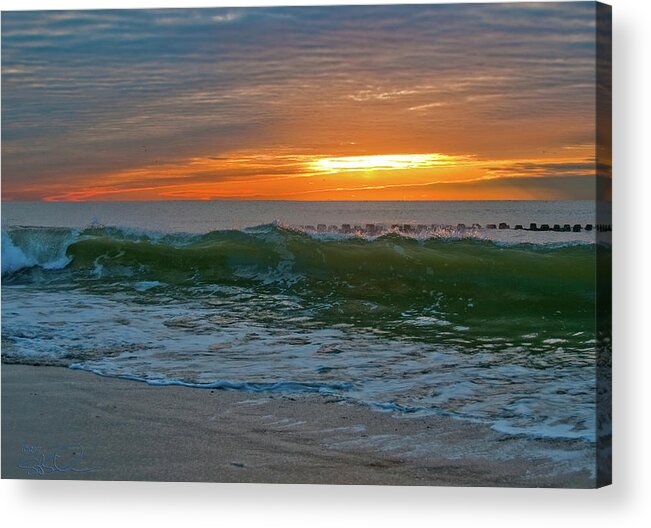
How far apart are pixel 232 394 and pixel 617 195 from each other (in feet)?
6.61

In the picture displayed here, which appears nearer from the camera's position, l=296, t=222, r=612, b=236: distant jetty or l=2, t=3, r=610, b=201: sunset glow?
l=2, t=3, r=610, b=201: sunset glow

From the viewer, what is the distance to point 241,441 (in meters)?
4.47

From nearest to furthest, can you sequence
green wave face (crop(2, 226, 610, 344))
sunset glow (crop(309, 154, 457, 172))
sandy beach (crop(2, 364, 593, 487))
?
sandy beach (crop(2, 364, 593, 487)) < sunset glow (crop(309, 154, 457, 172)) < green wave face (crop(2, 226, 610, 344))

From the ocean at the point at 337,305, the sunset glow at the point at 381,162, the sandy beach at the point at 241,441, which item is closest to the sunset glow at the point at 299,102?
the sunset glow at the point at 381,162

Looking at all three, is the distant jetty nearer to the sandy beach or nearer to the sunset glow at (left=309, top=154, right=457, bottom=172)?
the sunset glow at (left=309, top=154, right=457, bottom=172)

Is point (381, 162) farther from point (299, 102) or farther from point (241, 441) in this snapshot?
point (241, 441)

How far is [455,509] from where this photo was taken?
14.2 ft

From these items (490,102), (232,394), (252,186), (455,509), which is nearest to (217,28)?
(252,186)

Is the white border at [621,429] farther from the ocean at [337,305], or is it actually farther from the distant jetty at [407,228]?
the distant jetty at [407,228]

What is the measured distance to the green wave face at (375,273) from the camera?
490cm

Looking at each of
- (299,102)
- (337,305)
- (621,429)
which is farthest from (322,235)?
(621,429)

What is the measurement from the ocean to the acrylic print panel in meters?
0.02

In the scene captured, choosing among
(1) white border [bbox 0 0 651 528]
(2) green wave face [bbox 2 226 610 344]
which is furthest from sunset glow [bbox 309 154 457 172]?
(1) white border [bbox 0 0 651 528]

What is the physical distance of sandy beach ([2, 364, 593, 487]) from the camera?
431 cm
